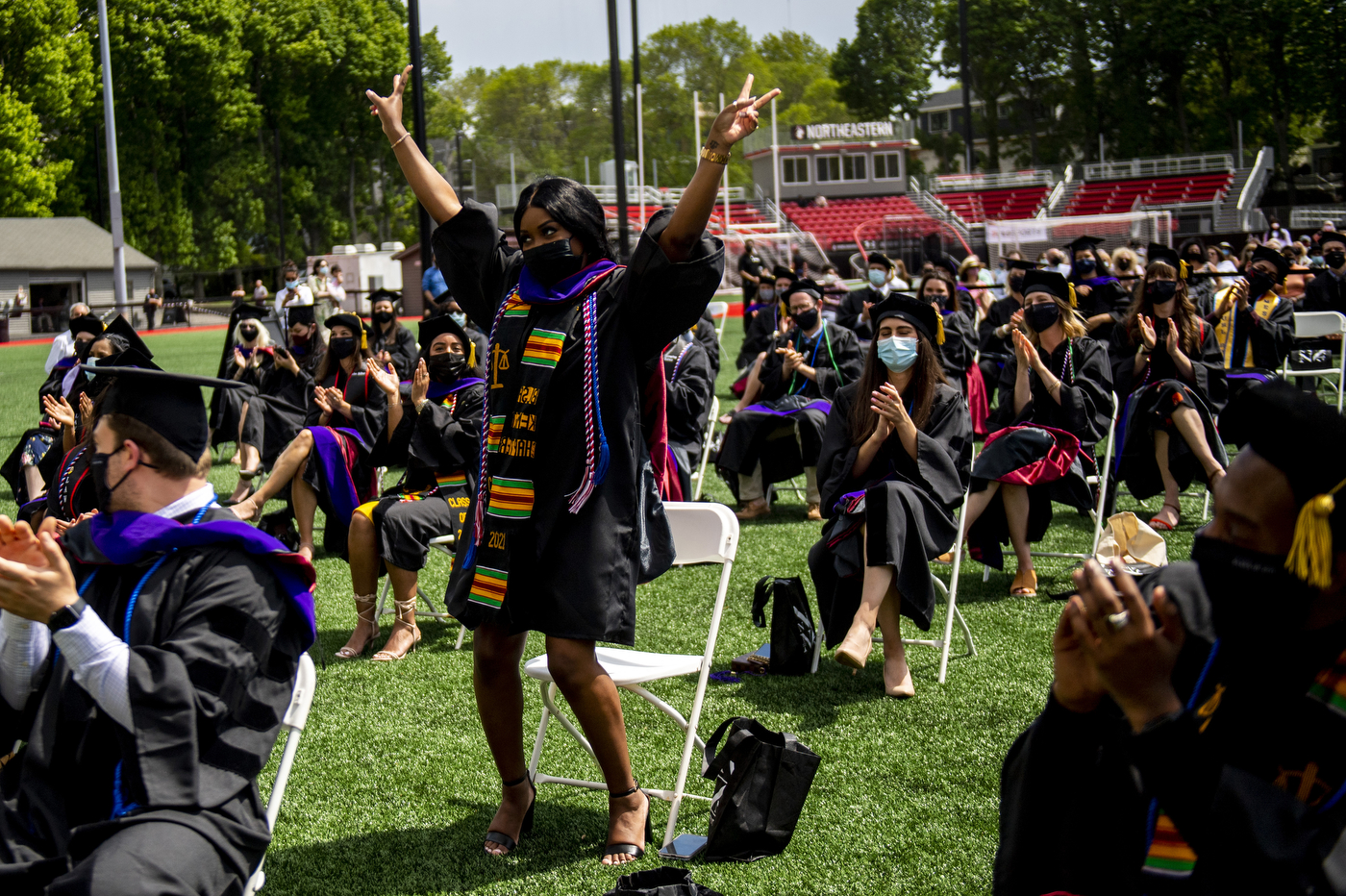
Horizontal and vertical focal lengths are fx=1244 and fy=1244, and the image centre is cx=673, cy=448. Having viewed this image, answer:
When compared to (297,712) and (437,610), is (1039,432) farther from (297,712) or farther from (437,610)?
(297,712)

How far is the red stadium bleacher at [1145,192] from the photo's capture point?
52.2 meters

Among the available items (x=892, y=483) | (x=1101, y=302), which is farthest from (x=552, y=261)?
(x=1101, y=302)

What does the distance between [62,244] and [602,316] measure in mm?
50868

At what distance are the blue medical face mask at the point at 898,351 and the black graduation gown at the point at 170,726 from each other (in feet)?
11.7

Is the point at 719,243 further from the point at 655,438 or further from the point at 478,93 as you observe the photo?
the point at 478,93

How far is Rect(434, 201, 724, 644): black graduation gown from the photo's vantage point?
11.9 ft

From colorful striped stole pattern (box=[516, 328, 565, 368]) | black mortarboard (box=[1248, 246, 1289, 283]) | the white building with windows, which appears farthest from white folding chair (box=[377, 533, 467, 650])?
the white building with windows

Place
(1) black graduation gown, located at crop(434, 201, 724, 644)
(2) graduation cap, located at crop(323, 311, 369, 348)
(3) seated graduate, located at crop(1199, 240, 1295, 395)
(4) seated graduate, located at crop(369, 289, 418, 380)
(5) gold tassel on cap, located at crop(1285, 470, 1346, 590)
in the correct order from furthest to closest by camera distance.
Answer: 1. (4) seated graduate, located at crop(369, 289, 418, 380)
2. (3) seated graduate, located at crop(1199, 240, 1295, 395)
3. (2) graduation cap, located at crop(323, 311, 369, 348)
4. (1) black graduation gown, located at crop(434, 201, 724, 644)
5. (5) gold tassel on cap, located at crop(1285, 470, 1346, 590)

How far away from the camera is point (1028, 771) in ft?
7.45

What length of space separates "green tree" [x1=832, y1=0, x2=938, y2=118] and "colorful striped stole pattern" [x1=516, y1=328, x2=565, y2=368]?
250 ft

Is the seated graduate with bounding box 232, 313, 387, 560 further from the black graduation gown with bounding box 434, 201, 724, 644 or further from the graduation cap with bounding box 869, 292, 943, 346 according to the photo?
the black graduation gown with bounding box 434, 201, 724, 644

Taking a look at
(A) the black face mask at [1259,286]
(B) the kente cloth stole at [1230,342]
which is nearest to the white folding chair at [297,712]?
(B) the kente cloth stole at [1230,342]

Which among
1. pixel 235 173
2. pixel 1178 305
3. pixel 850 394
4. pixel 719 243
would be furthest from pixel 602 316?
pixel 235 173

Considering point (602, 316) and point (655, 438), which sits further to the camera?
point (655, 438)
